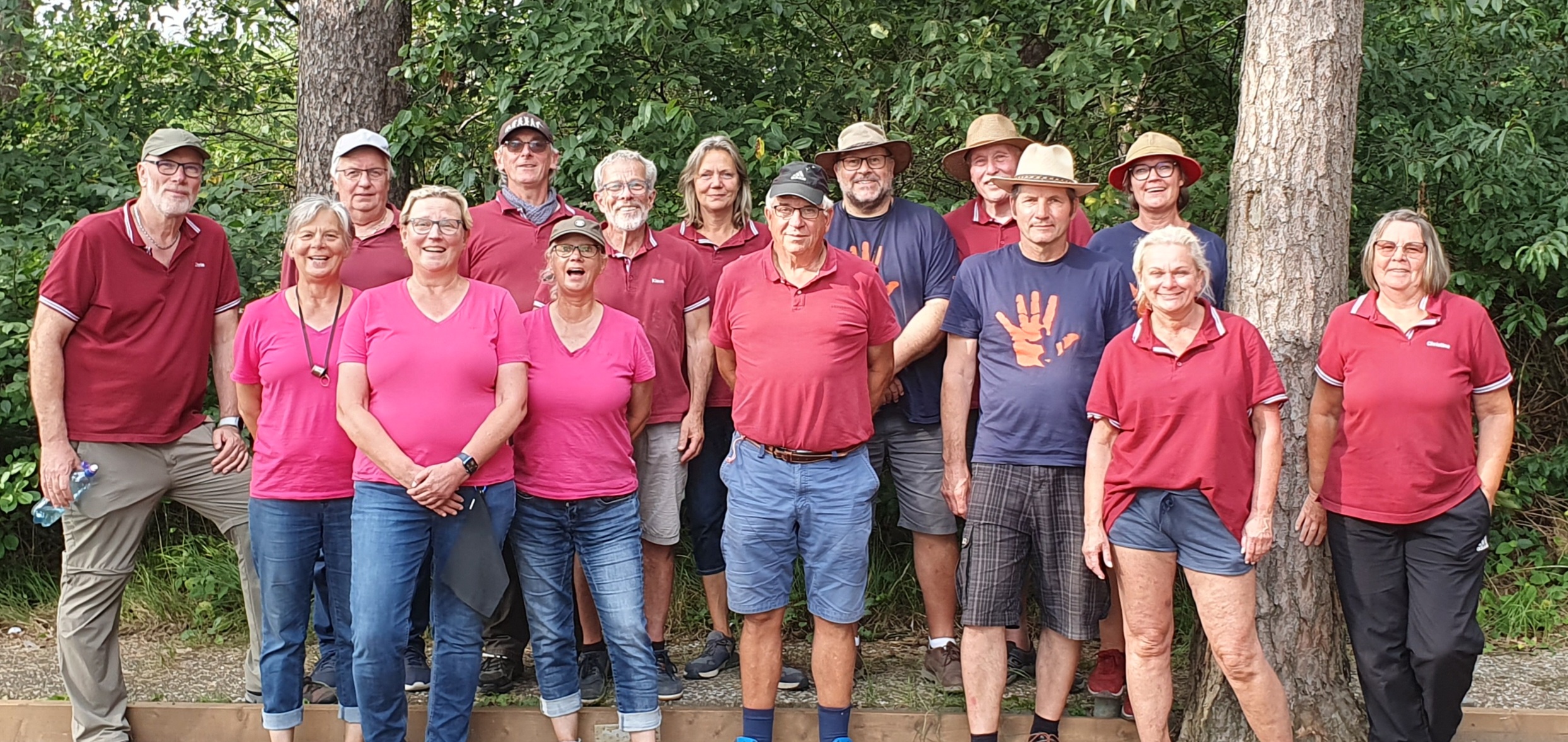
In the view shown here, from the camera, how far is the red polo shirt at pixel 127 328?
4.51 m

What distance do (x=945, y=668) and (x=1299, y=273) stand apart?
2045mm

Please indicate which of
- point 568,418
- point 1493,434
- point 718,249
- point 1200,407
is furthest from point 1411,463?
point 568,418

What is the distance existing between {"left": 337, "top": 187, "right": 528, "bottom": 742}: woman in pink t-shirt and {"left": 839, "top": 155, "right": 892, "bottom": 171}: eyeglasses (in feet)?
5.19

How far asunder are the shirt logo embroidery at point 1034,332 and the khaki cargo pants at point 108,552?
9.43 ft

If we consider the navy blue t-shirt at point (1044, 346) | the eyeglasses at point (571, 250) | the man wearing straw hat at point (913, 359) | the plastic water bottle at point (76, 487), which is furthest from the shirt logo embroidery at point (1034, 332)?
the plastic water bottle at point (76, 487)

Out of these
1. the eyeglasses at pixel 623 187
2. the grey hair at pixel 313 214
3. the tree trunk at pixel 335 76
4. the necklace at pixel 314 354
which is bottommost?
the necklace at pixel 314 354

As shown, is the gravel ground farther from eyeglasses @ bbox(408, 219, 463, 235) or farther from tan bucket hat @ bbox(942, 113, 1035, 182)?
tan bucket hat @ bbox(942, 113, 1035, 182)

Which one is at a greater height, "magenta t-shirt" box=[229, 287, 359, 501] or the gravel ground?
"magenta t-shirt" box=[229, 287, 359, 501]

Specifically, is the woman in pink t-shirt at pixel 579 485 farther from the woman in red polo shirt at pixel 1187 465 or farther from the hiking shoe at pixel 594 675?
the woman in red polo shirt at pixel 1187 465

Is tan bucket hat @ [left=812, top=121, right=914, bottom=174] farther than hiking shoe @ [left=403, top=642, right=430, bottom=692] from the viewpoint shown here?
No

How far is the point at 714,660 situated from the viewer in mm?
5336

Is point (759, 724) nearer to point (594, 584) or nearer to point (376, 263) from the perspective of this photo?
point (594, 584)

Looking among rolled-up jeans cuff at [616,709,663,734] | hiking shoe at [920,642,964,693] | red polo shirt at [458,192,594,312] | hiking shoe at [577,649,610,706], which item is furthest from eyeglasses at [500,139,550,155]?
hiking shoe at [920,642,964,693]

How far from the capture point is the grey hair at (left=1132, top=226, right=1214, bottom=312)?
401cm
